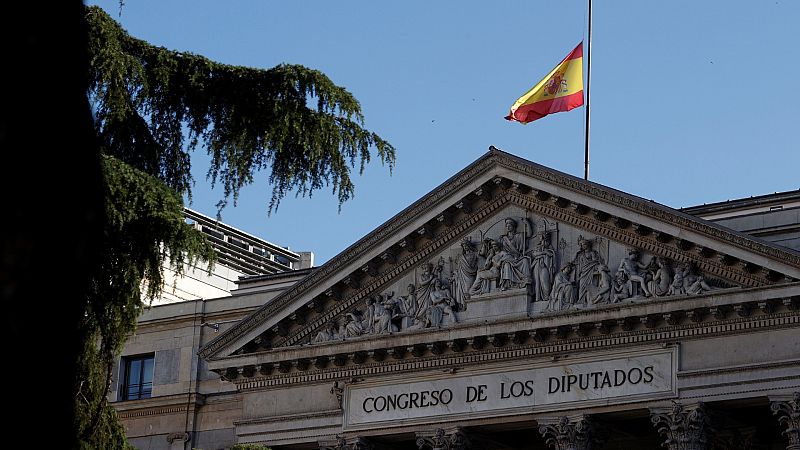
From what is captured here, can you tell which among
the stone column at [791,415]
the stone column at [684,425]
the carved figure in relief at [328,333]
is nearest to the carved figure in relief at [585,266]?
the stone column at [684,425]

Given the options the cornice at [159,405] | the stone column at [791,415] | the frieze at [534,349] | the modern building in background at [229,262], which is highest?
the modern building in background at [229,262]

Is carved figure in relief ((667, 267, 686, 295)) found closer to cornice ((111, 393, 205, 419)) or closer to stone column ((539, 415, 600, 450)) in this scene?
stone column ((539, 415, 600, 450))

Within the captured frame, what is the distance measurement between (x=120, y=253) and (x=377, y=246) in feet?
59.7

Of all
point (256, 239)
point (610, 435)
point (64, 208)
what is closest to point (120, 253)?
point (64, 208)

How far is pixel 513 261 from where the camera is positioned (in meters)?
32.2

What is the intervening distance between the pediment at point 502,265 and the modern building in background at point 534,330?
4cm

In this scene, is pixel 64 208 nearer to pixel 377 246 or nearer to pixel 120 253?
pixel 120 253

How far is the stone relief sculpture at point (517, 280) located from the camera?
100ft

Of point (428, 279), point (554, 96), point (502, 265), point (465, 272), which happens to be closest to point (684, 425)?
point (502, 265)

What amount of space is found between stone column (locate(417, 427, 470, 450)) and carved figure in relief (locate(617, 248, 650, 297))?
532cm

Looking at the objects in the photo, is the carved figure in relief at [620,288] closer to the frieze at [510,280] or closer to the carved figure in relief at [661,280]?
the frieze at [510,280]

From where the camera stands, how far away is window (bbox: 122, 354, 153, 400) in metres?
42.1

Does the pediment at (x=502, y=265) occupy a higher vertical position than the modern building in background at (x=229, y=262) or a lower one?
lower

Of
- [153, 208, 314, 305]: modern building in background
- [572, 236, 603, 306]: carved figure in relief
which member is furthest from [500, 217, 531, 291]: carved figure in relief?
[153, 208, 314, 305]: modern building in background
